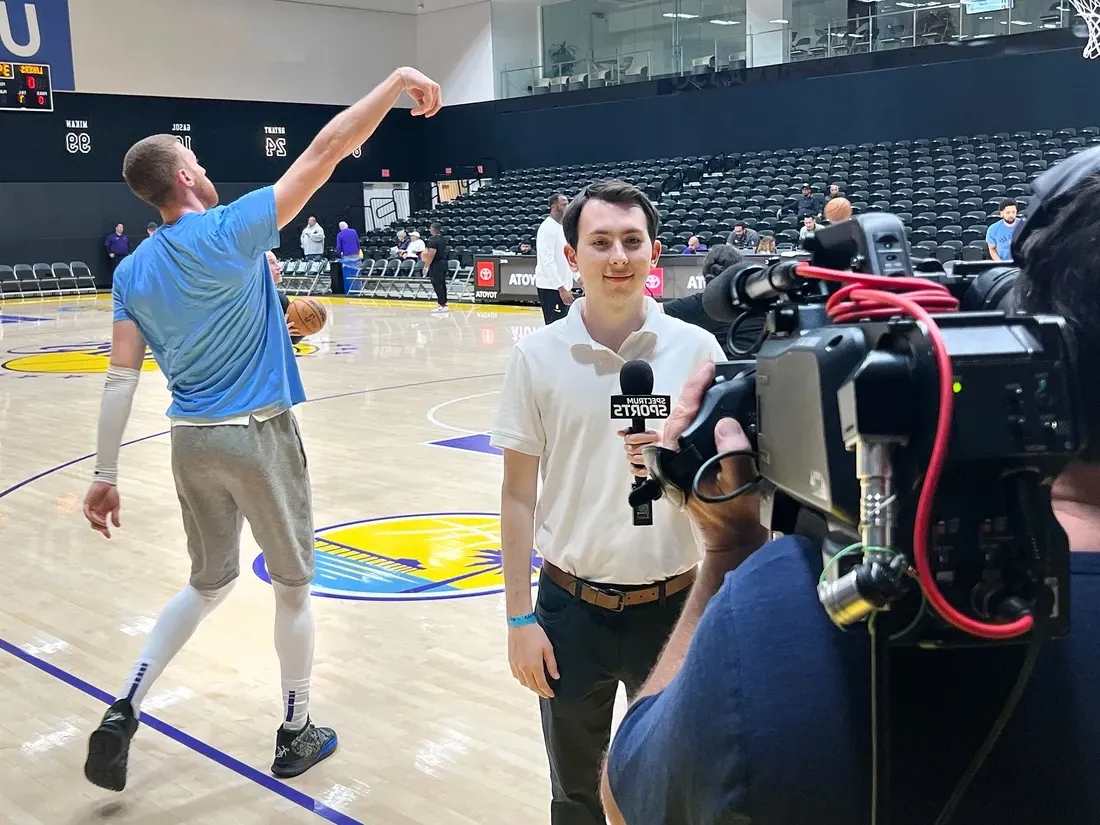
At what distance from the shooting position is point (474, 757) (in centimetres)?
346

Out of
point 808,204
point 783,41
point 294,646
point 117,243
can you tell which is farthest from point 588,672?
point 117,243

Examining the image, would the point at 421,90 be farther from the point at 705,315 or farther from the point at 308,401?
the point at 308,401

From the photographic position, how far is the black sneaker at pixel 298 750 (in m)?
3.40

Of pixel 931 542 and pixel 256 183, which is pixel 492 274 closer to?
pixel 256 183

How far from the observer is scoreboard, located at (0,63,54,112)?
814 inches

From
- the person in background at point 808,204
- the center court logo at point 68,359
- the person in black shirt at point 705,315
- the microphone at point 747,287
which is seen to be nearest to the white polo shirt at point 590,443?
the person in black shirt at point 705,315

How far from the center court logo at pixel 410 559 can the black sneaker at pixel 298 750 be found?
139 cm

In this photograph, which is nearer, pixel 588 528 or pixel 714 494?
pixel 714 494

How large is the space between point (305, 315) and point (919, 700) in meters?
3.25

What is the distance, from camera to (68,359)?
46.7 feet

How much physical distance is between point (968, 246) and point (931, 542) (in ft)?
50.4

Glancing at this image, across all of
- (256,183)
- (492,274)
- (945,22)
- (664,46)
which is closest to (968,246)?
(945,22)

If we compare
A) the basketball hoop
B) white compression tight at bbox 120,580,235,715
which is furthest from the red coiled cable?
the basketball hoop

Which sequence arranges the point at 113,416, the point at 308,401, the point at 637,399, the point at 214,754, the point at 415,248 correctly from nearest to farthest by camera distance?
the point at 637,399, the point at 113,416, the point at 214,754, the point at 308,401, the point at 415,248
